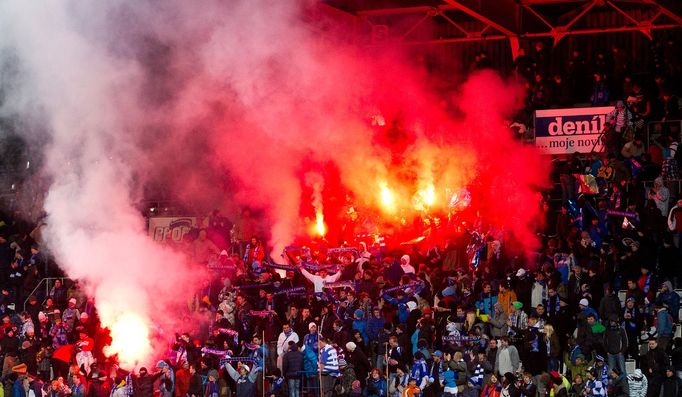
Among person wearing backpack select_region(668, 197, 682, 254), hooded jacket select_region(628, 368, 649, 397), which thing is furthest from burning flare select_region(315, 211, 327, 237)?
hooded jacket select_region(628, 368, 649, 397)

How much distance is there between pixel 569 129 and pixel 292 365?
24.5ft

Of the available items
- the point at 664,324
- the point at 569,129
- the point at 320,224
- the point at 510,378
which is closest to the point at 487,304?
the point at 510,378

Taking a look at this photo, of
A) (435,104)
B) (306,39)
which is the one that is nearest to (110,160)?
(306,39)

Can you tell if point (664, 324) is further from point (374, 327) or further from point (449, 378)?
point (374, 327)

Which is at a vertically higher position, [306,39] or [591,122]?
[306,39]

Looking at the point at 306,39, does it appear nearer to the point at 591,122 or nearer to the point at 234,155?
the point at 234,155

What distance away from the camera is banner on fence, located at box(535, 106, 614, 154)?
22.8 m

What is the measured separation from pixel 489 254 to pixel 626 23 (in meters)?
6.95

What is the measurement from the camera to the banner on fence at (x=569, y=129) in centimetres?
2275

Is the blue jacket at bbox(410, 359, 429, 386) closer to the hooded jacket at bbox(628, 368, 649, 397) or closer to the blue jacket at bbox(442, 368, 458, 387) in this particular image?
the blue jacket at bbox(442, 368, 458, 387)

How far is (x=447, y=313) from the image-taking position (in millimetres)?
19125

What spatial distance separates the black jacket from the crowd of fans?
2 centimetres

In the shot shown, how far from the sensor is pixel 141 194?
24.4 meters

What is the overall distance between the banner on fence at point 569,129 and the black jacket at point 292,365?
6.86 m
